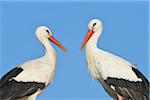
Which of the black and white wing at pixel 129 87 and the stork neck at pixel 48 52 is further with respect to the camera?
the stork neck at pixel 48 52

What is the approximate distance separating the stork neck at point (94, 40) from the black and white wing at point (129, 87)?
1.02 meters

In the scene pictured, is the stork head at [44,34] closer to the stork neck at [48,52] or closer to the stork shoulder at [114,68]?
the stork neck at [48,52]

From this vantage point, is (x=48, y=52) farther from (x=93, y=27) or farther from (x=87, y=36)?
(x=93, y=27)

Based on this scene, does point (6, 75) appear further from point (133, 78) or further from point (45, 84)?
point (133, 78)

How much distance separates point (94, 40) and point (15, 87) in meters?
1.99

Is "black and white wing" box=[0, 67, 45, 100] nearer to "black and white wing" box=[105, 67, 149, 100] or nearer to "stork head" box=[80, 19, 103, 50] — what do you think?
"black and white wing" box=[105, 67, 149, 100]

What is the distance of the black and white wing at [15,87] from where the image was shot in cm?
2147

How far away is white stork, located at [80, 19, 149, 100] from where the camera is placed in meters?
21.7

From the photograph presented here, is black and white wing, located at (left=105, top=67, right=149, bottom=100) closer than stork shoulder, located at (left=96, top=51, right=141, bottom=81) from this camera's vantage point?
Yes

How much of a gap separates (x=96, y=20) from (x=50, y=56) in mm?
1127

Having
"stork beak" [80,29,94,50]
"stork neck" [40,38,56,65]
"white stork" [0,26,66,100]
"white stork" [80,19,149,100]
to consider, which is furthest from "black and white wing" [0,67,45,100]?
"stork beak" [80,29,94,50]

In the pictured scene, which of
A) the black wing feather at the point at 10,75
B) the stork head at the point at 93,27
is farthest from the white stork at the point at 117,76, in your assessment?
the black wing feather at the point at 10,75

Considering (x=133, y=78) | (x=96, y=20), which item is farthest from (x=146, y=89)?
(x=96, y=20)

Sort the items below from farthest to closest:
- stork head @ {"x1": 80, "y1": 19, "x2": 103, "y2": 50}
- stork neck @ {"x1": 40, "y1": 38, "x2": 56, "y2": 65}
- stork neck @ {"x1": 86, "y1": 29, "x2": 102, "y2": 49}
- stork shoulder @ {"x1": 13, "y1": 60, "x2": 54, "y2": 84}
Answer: stork head @ {"x1": 80, "y1": 19, "x2": 103, "y2": 50}, stork neck @ {"x1": 86, "y1": 29, "x2": 102, "y2": 49}, stork neck @ {"x1": 40, "y1": 38, "x2": 56, "y2": 65}, stork shoulder @ {"x1": 13, "y1": 60, "x2": 54, "y2": 84}
